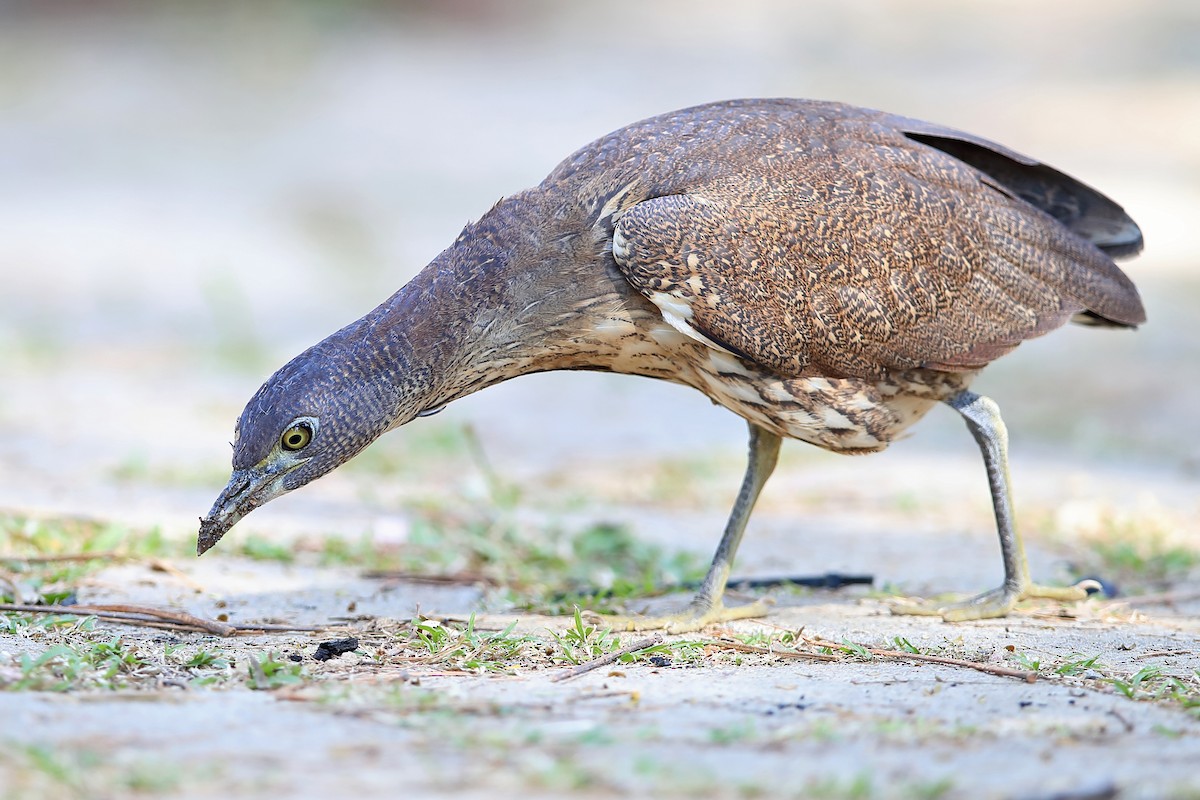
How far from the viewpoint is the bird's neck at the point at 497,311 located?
4551 mm

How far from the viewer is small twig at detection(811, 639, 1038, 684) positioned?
3873 millimetres

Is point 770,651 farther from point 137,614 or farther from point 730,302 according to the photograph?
point 137,614

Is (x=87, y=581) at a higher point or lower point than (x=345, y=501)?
lower

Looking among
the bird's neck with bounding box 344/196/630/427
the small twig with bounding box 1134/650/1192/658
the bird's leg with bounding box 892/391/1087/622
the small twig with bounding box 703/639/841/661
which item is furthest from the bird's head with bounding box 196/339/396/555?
the small twig with bounding box 1134/650/1192/658

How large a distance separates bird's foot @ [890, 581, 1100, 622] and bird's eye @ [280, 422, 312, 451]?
2.12 metres

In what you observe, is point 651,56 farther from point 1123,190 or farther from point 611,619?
point 611,619

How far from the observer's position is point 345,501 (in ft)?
23.4

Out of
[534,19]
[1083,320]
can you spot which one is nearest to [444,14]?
[534,19]

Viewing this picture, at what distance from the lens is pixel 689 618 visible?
4.90 metres

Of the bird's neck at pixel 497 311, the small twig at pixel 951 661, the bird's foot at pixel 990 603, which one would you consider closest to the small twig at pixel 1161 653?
the small twig at pixel 951 661

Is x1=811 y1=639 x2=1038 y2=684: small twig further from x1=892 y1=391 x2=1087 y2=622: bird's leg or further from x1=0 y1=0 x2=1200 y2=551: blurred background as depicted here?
x1=0 y1=0 x2=1200 y2=551: blurred background

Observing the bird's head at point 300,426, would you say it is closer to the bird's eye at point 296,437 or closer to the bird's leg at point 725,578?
the bird's eye at point 296,437

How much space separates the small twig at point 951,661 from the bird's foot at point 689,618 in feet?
1.82

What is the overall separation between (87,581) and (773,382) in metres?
2.60
